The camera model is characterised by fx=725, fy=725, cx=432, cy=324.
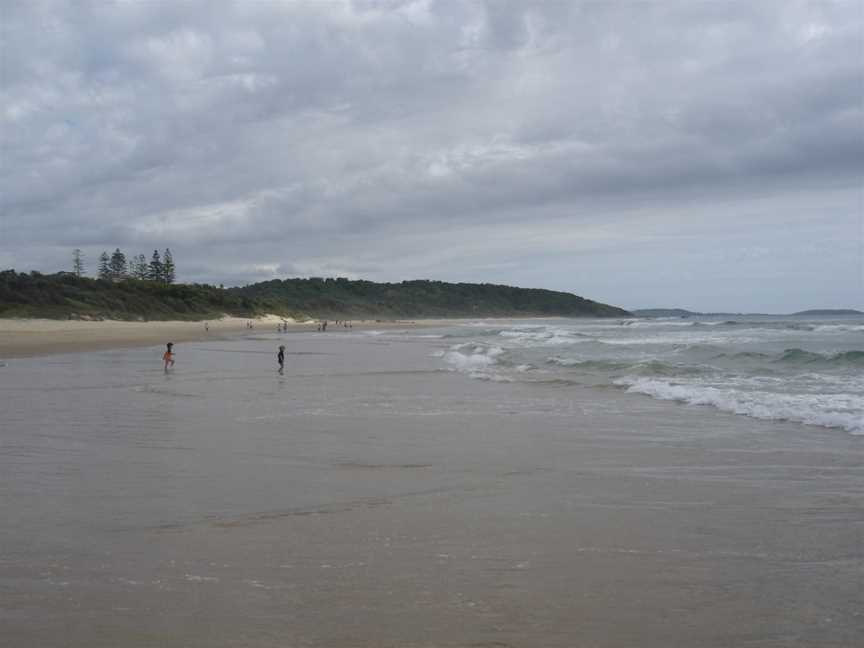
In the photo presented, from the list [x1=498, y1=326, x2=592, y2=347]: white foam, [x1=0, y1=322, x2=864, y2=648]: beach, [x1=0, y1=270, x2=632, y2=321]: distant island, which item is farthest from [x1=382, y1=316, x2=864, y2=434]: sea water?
[x1=0, y1=270, x2=632, y2=321]: distant island

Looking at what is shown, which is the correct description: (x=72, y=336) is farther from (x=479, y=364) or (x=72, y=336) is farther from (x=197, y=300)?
(x=197, y=300)

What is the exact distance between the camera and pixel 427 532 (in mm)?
6176

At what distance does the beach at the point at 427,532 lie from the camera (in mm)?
4383

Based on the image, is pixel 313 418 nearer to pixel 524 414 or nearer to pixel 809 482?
pixel 524 414

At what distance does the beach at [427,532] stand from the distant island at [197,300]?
52661mm

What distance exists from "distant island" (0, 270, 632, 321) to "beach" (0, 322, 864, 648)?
52.7 m

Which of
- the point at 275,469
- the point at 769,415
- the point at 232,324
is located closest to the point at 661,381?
the point at 769,415

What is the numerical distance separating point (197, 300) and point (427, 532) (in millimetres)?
86550

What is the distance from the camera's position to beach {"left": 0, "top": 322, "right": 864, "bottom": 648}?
4.38 m

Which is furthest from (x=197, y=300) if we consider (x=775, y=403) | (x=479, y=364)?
(x=775, y=403)

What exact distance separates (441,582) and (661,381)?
1536 cm

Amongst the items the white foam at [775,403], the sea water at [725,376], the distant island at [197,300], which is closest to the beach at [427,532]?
the white foam at [775,403]

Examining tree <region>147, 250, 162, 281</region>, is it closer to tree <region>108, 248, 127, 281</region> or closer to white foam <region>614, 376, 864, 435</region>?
tree <region>108, 248, 127, 281</region>

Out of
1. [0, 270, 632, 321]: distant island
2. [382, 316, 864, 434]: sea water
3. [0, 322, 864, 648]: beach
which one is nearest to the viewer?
[0, 322, 864, 648]: beach
